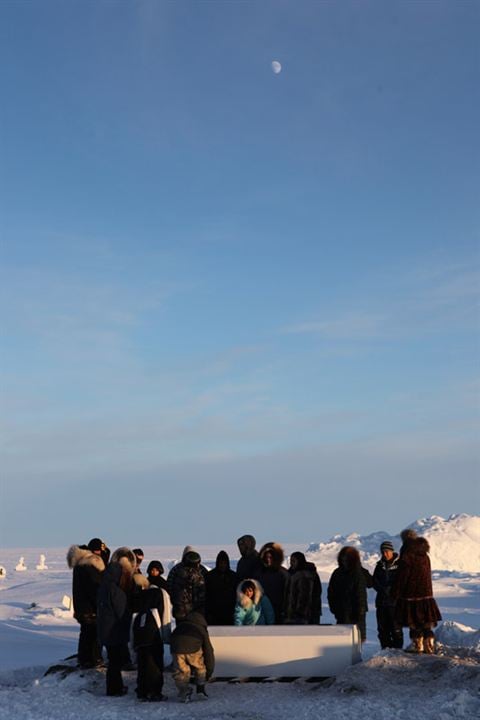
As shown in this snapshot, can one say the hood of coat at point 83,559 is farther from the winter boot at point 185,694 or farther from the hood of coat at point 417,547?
the hood of coat at point 417,547

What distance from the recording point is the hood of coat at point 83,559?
10.8 m

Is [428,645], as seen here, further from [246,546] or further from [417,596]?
[246,546]

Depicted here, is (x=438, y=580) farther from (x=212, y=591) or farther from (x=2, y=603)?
(x=212, y=591)

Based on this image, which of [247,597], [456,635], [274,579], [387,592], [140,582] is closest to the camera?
[140,582]

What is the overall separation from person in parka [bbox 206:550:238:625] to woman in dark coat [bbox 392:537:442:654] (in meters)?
2.13

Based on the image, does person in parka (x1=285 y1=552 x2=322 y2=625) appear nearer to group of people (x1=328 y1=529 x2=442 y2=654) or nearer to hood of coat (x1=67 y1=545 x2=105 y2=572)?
group of people (x1=328 y1=529 x2=442 y2=654)

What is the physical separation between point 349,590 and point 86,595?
3.34m

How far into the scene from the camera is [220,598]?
36.0 feet

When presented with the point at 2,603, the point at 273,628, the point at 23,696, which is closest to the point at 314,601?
the point at 273,628

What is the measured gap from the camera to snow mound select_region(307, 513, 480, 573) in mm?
46031

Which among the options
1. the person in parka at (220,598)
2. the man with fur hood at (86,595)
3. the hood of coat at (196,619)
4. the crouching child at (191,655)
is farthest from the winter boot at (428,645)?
the man with fur hood at (86,595)

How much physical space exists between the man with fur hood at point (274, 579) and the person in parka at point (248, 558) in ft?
0.64

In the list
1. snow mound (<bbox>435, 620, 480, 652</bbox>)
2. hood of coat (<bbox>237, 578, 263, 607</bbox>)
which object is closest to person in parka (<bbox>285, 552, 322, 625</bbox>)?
hood of coat (<bbox>237, 578, 263, 607</bbox>)

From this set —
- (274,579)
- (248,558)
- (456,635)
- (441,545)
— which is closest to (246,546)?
(248,558)
